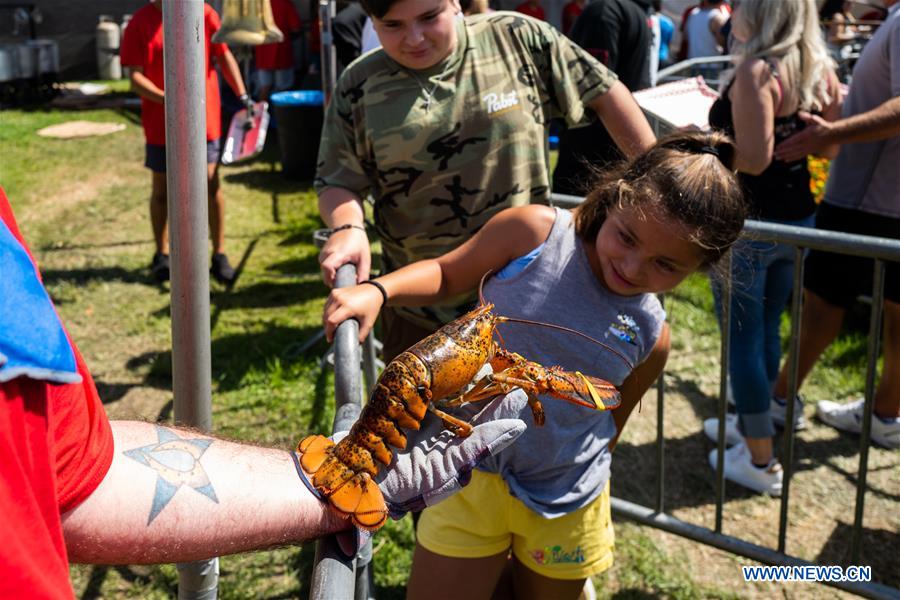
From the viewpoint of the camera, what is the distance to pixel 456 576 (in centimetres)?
219

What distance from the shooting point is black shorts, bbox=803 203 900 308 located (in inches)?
153

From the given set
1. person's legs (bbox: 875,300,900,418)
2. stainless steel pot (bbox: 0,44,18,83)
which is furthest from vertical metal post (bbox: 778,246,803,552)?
stainless steel pot (bbox: 0,44,18,83)

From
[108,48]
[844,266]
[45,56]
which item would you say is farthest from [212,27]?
[108,48]

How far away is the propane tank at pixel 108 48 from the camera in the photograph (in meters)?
16.4

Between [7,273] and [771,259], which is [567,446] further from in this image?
[771,259]

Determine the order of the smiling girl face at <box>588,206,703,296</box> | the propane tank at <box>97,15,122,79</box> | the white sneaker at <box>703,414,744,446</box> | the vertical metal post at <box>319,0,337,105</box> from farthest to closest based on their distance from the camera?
the propane tank at <box>97,15,122,79</box>
the vertical metal post at <box>319,0,337,105</box>
the white sneaker at <box>703,414,744,446</box>
the smiling girl face at <box>588,206,703,296</box>

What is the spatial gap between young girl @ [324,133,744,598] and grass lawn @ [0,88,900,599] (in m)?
0.55

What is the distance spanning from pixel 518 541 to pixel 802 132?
2487mm

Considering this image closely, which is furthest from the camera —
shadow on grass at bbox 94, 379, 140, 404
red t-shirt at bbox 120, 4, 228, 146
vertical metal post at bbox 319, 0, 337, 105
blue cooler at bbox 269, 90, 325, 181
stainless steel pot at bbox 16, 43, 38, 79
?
stainless steel pot at bbox 16, 43, 38, 79

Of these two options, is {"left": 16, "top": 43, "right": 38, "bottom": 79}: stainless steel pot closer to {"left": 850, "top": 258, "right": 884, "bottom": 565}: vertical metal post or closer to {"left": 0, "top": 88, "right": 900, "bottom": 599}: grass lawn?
{"left": 0, "top": 88, "right": 900, "bottom": 599}: grass lawn

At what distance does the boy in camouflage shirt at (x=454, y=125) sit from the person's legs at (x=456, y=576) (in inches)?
32.5

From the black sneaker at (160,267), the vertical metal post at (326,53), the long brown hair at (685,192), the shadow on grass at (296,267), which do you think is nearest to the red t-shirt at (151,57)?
the black sneaker at (160,267)

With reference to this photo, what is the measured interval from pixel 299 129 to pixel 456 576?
8008 millimetres

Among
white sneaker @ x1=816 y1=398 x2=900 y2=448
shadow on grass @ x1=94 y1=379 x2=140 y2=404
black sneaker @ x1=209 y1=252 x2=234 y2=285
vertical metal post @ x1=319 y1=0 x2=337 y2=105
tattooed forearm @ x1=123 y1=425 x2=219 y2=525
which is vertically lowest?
shadow on grass @ x1=94 y1=379 x2=140 y2=404
